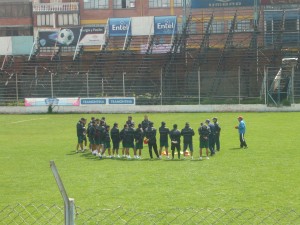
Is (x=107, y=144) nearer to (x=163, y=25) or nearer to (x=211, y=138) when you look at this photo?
(x=211, y=138)

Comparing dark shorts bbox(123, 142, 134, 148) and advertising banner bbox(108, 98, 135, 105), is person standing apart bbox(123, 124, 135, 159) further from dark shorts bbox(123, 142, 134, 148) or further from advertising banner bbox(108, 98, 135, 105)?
advertising banner bbox(108, 98, 135, 105)

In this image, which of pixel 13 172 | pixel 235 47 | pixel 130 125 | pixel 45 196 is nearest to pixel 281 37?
pixel 235 47

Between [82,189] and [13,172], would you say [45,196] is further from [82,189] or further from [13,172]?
[13,172]

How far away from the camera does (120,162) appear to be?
23.3 m

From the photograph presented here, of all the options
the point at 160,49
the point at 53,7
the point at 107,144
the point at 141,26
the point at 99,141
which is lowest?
the point at 107,144

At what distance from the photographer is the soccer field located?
52.0 ft

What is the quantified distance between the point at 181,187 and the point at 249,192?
2007mm

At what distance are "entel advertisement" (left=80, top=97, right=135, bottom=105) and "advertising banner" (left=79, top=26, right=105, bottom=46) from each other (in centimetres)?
1243

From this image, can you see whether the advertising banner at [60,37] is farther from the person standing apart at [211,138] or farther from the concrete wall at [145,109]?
the person standing apart at [211,138]

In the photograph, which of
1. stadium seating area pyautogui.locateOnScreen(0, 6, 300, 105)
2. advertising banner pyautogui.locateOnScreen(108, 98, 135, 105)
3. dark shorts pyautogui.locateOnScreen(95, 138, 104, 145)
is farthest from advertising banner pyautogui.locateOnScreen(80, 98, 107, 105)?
dark shorts pyautogui.locateOnScreen(95, 138, 104, 145)

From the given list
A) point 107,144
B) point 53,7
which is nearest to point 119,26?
point 53,7

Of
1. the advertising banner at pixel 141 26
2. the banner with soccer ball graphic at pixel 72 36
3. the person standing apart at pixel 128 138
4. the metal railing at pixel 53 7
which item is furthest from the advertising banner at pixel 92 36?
the person standing apart at pixel 128 138

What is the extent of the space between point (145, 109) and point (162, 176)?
85.7 ft

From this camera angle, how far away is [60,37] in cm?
5881
